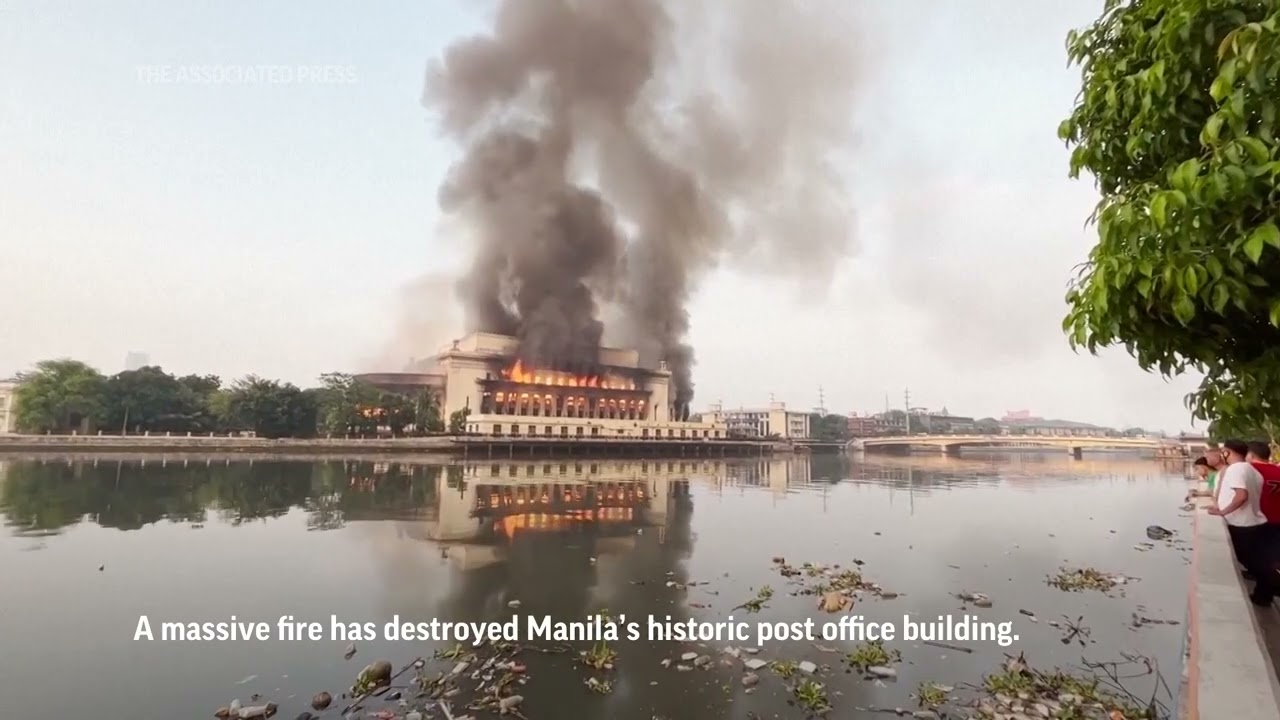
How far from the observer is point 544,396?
7950 cm

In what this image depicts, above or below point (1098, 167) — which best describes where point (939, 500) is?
below

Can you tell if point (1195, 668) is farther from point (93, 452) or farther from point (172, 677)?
point (93, 452)

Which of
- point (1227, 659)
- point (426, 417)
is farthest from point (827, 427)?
point (1227, 659)

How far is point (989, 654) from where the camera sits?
744 cm

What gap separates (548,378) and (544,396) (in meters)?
2.58

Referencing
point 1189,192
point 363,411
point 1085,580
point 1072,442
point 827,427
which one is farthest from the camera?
point 827,427

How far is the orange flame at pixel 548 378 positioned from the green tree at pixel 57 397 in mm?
39803

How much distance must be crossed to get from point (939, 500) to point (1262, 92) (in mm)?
26753

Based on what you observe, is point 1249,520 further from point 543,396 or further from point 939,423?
point 939,423

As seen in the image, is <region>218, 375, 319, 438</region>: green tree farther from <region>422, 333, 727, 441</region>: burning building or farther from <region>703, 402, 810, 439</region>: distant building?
<region>703, 402, 810, 439</region>: distant building

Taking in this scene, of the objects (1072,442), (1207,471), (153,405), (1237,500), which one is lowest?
(1072,442)

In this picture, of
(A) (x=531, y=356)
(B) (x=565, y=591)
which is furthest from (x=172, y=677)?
(A) (x=531, y=356)

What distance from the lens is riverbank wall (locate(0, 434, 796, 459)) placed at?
4668cm

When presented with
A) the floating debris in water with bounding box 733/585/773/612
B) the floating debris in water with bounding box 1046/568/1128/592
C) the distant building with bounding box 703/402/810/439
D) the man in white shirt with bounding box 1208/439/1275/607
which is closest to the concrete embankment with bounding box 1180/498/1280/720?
the man in white shirt with bounding box 1208/439/1275/607
